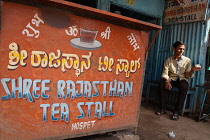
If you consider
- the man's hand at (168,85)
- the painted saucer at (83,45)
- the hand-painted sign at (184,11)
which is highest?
the hand-painted sign at (184,11)

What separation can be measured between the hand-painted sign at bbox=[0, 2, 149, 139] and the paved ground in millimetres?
240

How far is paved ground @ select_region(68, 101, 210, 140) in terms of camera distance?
7.38 feet

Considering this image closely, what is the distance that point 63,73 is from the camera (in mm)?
1658

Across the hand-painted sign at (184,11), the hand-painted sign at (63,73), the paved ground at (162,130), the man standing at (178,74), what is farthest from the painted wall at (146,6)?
the paved ground at (162,130)

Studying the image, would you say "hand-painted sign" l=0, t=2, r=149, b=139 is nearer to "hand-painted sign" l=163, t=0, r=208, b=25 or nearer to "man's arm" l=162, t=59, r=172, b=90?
"man's arm" l=162, t=59, r=172, b=90

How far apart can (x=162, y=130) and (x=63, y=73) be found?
1.98 m

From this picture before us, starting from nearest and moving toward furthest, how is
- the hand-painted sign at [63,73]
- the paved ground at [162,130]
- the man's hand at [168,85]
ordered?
1. the hand-painted sign at [63,73]
2. the paved ground at [162,130]
3. the man's hand at [168,85]

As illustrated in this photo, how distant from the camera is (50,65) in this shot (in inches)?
62.5

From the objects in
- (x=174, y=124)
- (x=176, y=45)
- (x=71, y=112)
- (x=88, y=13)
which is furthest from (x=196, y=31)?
(x=71, y=112)

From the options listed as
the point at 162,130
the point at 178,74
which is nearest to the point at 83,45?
the point at 162,130

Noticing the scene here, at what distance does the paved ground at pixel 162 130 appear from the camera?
2.25 metres

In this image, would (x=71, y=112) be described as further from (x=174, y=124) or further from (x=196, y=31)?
(x=196, y=31)

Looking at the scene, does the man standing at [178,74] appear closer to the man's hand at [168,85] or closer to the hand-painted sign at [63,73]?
the man's hand at [168,85]

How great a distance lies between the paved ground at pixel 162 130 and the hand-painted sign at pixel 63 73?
24 centimetres
